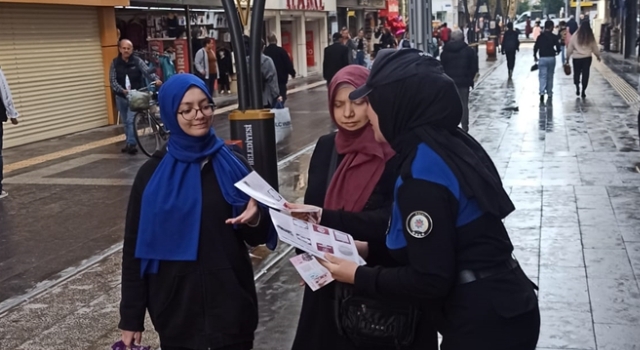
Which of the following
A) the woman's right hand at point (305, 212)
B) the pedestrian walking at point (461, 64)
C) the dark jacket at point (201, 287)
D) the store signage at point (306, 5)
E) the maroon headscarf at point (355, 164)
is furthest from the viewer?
the store signage at point (306, 5)

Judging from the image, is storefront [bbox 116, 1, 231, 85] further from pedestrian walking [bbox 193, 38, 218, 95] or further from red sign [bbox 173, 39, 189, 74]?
pedestrian walking [bbox 193, 38, 218, 95]

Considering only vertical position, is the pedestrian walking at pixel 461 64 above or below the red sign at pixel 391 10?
below

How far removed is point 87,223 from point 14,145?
7080 mm

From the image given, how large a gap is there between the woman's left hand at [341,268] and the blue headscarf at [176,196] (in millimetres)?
568

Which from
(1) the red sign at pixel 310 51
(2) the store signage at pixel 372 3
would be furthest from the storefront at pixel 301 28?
(2) the store signage at pixel 372 3

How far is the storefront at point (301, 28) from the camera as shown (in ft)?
94.0

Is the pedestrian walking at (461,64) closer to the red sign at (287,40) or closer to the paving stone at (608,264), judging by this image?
the paving stone at (608,264)

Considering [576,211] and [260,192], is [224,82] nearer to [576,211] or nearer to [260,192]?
[576,211]

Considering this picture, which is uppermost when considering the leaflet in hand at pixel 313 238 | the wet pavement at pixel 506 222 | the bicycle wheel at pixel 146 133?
the leaflet in hand at pixel 313 238

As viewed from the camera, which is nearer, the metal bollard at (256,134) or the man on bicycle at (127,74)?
the metal bollard at (256,134)

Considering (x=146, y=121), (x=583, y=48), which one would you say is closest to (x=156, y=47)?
(x=146, y=121)

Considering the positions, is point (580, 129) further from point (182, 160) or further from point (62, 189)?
point (182, 160)

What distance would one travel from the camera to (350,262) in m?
2.75

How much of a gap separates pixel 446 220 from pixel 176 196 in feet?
3.94
